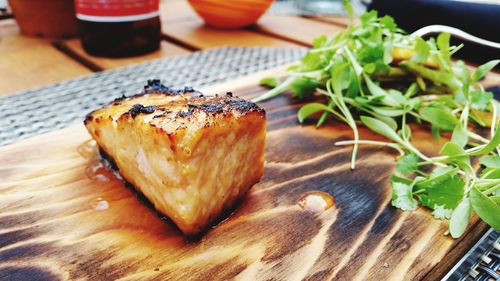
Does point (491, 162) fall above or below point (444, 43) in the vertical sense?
below

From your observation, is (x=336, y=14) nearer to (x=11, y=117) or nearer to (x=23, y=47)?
(x=23, y=47)

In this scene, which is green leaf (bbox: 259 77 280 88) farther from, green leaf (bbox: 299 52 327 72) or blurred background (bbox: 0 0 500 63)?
blurred background (bbox: 0 0 500 63)

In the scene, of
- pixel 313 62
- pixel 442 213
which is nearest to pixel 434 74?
pixel 313 62

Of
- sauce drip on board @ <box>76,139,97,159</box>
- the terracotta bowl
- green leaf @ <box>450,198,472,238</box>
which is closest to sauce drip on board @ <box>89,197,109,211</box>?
sauce drip on board @ <box>76,139,97,159</box>

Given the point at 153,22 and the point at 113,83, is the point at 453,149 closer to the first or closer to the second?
the point at 113,83

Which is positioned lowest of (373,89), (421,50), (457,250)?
(457,250)

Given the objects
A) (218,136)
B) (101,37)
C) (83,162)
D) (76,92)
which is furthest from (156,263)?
(101,37)
